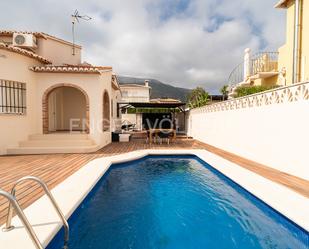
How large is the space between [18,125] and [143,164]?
678 cm

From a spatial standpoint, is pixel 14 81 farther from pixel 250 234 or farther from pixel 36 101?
pixel 250 234

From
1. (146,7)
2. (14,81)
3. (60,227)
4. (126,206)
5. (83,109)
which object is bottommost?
(126,206)

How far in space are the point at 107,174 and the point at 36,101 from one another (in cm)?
684

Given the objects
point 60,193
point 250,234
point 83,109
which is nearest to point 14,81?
point 83,109

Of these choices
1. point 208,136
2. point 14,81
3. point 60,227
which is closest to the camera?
point 60,227

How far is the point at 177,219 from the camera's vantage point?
15.0 ft

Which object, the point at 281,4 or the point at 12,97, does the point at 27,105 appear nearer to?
the point at 12,97

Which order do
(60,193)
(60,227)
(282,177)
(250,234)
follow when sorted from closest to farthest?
1. (60,227)
2. (250,234)
3. (60,193)
4. (282,177)

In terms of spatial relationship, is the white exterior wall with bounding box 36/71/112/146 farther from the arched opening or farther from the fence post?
the fence post

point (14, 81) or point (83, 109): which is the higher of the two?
point (14, 81)

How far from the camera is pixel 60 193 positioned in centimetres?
500

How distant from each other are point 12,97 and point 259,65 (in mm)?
18438

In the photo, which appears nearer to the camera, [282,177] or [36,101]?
[282,177]

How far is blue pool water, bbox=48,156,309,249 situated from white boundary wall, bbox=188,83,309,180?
221 cm
